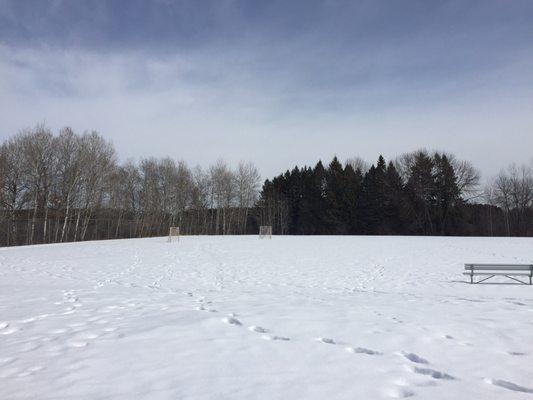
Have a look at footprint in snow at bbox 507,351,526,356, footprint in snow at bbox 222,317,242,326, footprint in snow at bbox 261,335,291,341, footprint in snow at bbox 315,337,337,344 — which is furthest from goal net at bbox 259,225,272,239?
footprint in snow at bbox 507,351,526,356

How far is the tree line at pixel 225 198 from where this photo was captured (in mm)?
38875

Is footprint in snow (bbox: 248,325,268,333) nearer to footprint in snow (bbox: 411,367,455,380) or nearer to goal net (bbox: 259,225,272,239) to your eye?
footprint in snow (bbox: 411,367,455,380)

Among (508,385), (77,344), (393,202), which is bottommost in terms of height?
(77,344)

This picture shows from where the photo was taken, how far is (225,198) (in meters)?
64.9

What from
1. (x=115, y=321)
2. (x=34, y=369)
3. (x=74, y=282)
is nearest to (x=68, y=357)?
(x=34, y=369)

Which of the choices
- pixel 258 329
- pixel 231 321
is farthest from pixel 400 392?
pixel 231 321

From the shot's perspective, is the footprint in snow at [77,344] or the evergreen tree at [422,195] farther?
the evergreen tree at [422,195]

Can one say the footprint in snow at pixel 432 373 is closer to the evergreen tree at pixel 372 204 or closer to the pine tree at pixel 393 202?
the pine tree at pixel 393 202

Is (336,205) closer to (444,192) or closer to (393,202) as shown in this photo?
(393,202)

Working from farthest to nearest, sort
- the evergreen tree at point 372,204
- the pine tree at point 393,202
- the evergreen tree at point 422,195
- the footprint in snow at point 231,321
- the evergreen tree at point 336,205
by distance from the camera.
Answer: the evergreen tree at point 336,205 < the evergreen tree at point 372,204 < the pine tree at point 393,202 < the evergreen tree at point 422,195 < the footprint in snow at point 231,321

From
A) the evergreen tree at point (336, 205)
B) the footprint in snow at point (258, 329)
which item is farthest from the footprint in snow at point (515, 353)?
the evergreen tree at point (336, 205)

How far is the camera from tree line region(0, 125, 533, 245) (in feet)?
128

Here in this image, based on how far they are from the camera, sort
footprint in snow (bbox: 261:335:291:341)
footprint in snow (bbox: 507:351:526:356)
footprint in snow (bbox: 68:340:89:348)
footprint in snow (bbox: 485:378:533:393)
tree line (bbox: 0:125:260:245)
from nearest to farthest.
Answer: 1. footprint in snow (bbox: 485:378:533:393)
2. footprint in snow (bbox: 507:351:526:356)
3. footprint in snow (bbox: 68:340:89:348)
4. footprint in snow (bbox: 261:335:291:341)
5. tree line (bbox: 0:125:260:245)

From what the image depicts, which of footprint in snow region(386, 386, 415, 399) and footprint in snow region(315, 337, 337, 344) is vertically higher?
footprint in snow region(315, 337, 337, 344)
